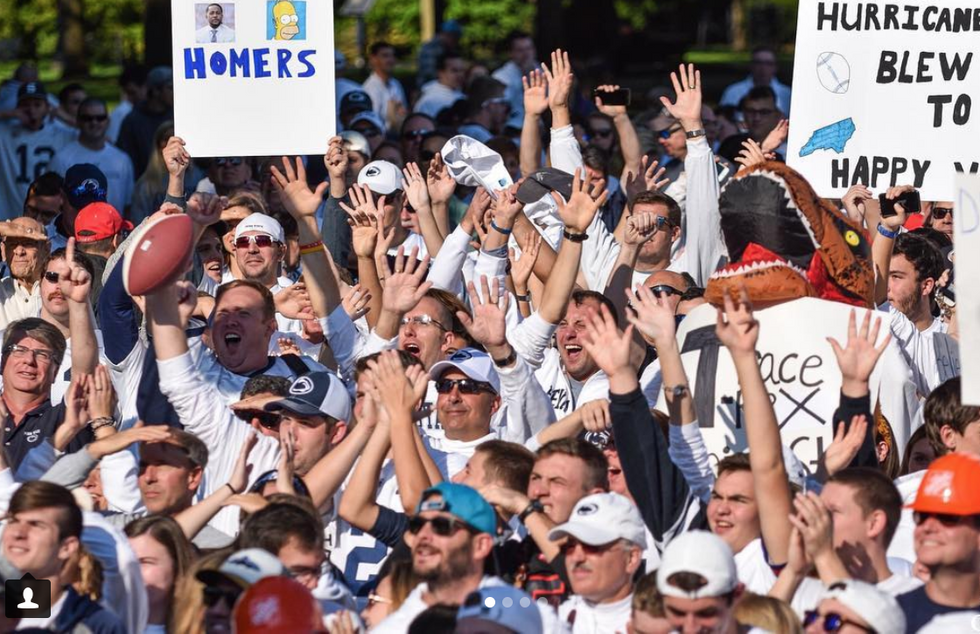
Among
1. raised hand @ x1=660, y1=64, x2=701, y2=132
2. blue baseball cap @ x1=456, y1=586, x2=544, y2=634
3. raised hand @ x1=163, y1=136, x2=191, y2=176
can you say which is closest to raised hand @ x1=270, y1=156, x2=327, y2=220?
raised hand @ x1=163, y1=136, x2=191, y2=176

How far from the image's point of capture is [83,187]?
11438 mm

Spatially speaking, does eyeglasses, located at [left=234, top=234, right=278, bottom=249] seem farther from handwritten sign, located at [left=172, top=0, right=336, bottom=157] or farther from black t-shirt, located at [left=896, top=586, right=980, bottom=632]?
black t-shirt, located at [left=896, top=586, right=980, bottom=632]

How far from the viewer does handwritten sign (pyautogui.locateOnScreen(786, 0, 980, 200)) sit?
28.3 feet

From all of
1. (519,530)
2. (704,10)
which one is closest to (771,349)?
(519,530)

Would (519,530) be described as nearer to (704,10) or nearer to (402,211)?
(402,211)

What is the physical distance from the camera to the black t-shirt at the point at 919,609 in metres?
5.91

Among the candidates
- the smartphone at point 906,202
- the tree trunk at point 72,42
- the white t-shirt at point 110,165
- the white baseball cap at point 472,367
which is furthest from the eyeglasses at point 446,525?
the tree trunk at point 72,42

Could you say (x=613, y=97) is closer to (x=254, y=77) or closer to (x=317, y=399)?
(x=254, y=77)

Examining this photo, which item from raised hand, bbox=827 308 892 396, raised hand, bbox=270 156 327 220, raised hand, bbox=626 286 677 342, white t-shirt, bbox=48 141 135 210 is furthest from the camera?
white t-shirt, bbox=48 141 135 210

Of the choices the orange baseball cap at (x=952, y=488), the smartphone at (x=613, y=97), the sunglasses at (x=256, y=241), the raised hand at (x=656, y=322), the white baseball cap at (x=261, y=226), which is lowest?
the orange baseball cap at (x=952, y=488)

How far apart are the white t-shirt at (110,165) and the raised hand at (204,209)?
5972 mm

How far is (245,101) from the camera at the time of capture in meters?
9.80

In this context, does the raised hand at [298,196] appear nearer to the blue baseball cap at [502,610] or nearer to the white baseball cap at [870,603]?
the blue baseball cap at [502,610]

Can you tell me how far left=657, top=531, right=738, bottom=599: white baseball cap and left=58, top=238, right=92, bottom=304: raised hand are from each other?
339cm
